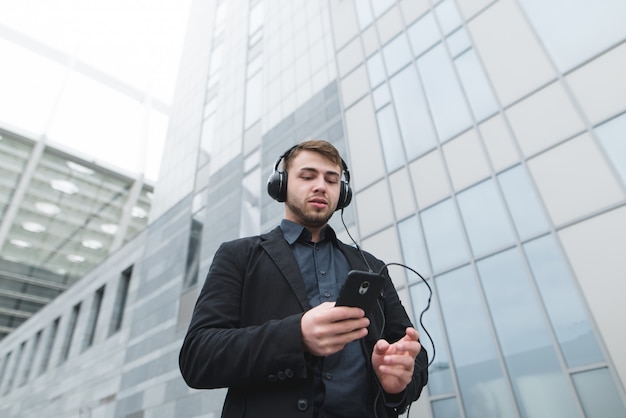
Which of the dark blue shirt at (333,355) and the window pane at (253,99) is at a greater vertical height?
the window pane at (253,99)

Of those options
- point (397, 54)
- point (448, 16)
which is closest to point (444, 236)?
point (397, 54)

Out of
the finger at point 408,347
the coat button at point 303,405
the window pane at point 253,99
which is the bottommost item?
the coat button at point 303,405

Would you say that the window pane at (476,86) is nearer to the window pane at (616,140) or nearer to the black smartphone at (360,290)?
the window pane at (616,140)

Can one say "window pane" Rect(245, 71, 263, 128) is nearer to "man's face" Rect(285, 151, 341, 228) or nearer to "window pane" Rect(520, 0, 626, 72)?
"window pane" Rect(520, 0, 626, 72)

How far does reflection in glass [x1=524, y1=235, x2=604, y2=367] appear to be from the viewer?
5250mm

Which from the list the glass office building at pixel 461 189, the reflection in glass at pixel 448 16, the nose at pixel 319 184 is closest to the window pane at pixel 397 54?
the glass office building at pixel 461 189

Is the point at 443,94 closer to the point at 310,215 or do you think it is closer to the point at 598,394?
the point at 598,394

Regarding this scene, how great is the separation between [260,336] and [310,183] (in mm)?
886

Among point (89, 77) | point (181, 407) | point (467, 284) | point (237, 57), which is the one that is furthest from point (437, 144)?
point (89, 77)

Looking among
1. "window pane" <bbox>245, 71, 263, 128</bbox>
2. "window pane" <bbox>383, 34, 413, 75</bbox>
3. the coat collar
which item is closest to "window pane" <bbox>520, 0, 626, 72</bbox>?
"window pane" <bbox>383, 34, 413, 75</bbox>

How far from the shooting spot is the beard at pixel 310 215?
1864 millimetres

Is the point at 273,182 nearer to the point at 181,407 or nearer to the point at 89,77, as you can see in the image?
the point at 181,407

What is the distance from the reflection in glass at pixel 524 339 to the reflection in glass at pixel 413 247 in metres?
1.13

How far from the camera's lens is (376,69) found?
10.4 m
